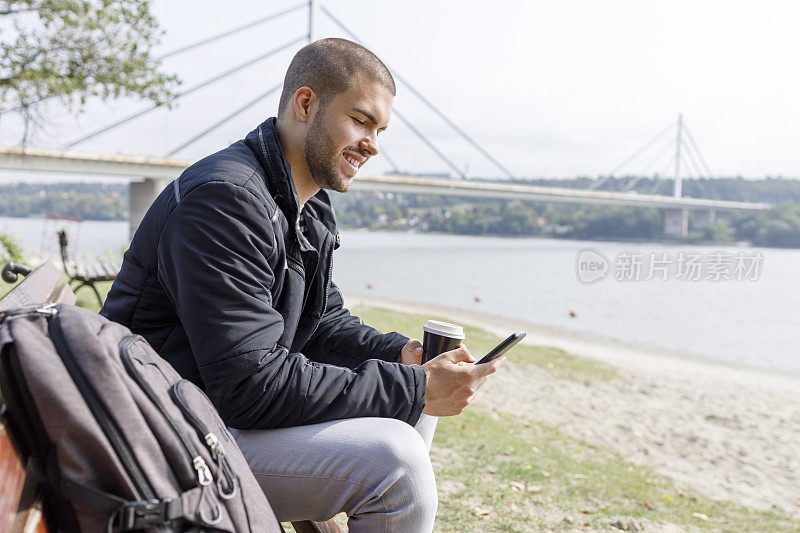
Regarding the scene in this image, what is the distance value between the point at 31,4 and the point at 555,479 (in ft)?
21.6

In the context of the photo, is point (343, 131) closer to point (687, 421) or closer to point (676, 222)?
point (687, 421)

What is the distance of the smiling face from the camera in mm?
1462

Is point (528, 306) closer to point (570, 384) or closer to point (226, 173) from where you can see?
point (570, 384)

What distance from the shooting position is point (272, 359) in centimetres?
116

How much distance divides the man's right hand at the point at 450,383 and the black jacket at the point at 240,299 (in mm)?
31

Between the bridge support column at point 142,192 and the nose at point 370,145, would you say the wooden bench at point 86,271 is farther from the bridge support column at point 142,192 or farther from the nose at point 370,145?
the bridge support column at point 142,192

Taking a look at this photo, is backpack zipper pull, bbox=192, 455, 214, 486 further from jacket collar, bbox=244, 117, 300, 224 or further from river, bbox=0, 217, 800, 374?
river, bbox=0, 217, 800, 374

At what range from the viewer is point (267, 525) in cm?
94

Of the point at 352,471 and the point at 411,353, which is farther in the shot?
the point at 411,353

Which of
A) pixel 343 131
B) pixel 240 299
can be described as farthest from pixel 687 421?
pixel 240 299

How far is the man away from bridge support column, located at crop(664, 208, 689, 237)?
129 feet

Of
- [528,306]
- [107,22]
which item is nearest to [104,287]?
[107,22]

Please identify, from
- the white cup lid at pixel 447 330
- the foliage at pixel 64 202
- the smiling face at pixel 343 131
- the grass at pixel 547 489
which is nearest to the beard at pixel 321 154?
the smiling face at pixel 343 131

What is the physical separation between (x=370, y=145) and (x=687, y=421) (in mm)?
5146
